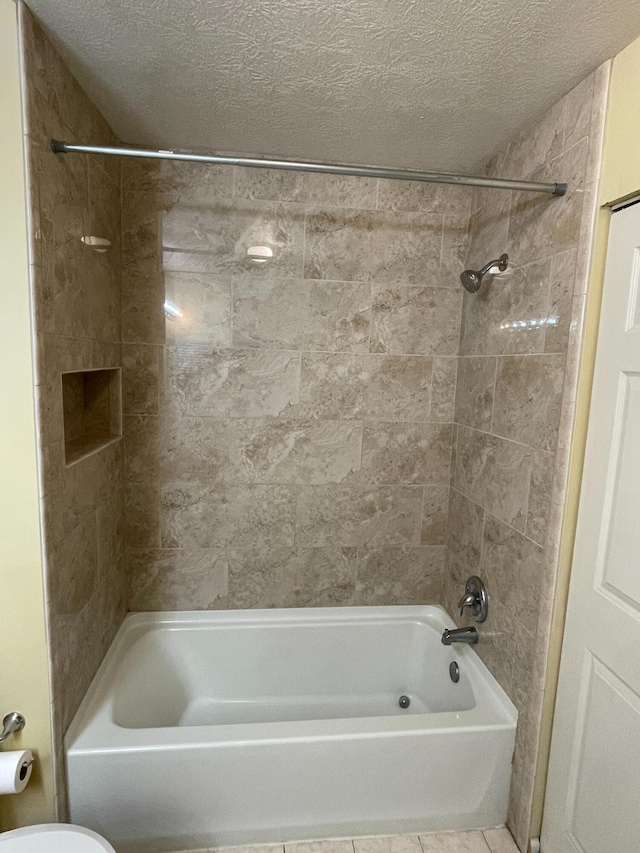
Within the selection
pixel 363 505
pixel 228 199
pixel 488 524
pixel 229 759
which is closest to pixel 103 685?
pixel 229 759

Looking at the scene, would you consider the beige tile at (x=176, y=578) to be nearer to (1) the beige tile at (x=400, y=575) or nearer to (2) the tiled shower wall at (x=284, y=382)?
(2) the tiled shower wall at (x=284, y=382)

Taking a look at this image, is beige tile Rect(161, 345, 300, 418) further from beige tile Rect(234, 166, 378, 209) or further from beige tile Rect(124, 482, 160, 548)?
beige tile Rect(234, 166, 378, 209)

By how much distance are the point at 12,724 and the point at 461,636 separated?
154cm

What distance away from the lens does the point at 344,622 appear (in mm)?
2166

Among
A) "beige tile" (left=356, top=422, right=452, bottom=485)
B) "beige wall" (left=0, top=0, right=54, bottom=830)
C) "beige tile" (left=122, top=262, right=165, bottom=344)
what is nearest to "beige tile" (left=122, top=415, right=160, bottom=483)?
"beige tile" (left=122, top=262, right=165, bottom=344)

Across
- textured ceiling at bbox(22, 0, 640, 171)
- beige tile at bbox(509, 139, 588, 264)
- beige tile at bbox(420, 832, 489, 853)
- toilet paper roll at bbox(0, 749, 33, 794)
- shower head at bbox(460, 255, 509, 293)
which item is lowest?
beige tile at bbox(420, 832, 489, 853)

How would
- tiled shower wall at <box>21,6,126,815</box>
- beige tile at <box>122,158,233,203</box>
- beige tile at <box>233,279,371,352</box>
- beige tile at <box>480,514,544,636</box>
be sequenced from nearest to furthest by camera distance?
tiled shower wall at <box>21,6,126,815</box>
beige tile at <box>480,514,544,636</box>
beige tile at <box>122,158,233,203</box>
beige tile at <box>233,279,371,352</box>

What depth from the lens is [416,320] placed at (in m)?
2.11

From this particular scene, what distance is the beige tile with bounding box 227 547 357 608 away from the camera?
2.15 meters

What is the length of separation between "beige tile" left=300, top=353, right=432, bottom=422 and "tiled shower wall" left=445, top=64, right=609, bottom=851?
0.25 meters

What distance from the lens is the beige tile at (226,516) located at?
6.82 feet

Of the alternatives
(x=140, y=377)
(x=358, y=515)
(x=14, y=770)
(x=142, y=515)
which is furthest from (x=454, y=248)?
(x=14, y=770)

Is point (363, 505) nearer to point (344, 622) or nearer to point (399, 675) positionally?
point (344, 622)

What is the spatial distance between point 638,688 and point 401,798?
0.88m
